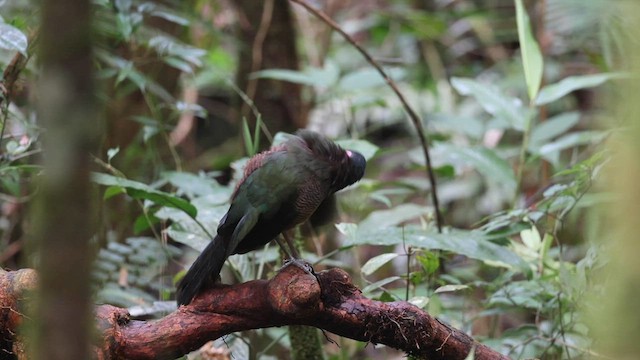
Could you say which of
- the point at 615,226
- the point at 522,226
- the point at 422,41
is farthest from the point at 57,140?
the point at 422,41

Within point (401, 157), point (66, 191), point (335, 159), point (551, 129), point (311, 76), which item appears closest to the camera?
Result: point (66, 191)

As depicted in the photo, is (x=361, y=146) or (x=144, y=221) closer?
(x=144, y=221)

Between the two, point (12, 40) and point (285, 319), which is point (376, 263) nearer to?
point (285, 319)

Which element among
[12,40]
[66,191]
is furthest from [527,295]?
[66,191]

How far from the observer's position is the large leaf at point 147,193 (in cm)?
265

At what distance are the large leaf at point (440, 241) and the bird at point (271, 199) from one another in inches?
19.8

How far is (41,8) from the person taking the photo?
98 centimetres

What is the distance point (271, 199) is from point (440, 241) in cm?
78

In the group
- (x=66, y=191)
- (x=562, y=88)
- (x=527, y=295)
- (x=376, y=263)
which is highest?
(x=66, y=191)

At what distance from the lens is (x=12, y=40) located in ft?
8.66

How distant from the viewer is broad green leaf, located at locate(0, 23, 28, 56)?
103 inches

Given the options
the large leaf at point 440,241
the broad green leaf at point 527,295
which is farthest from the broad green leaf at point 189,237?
the broad green leaf at point 527,295

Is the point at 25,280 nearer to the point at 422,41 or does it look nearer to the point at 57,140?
the point at 57,140

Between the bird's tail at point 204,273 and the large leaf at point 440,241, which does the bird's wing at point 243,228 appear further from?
the large leaf at point 440,241
